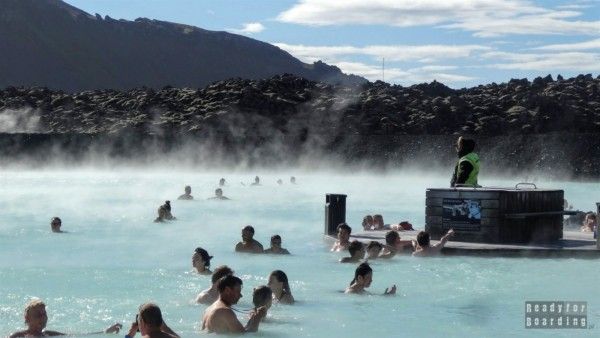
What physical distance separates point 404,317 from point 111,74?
484 feet

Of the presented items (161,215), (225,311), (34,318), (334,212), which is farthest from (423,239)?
(161,215)

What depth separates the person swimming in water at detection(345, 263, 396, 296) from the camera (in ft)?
38.5

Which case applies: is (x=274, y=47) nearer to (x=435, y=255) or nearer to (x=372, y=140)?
(x=372, y=140)

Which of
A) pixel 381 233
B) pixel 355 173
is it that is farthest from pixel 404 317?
pixel 355 173

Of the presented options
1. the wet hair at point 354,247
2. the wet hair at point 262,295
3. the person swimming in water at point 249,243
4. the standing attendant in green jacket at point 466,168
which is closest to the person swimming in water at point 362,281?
the wet hair at point 354,247

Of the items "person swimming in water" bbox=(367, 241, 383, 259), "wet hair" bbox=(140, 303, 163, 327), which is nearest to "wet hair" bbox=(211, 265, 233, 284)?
"wet hair" bbox=(140, 303, 163, 327)

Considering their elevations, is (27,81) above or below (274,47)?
below

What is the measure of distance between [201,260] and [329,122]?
166 feet

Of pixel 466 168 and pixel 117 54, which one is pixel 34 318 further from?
pixel 117 54

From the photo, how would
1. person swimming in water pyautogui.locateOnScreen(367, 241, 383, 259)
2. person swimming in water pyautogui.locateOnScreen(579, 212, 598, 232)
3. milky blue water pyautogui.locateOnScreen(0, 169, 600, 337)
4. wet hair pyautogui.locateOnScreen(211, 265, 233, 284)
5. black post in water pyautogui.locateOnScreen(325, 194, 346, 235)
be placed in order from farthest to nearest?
person swimming in water pyautogui.locateOnScreen(579, 212, 598, 232), black post in water pyautogui.locateOnScreen(325, 194, 346, 235), person swimming in water pyautogui.locateOnScreen(367, 241, 383, 259), milky blue water pyautogui.locateOnScreen(0, 169, 600, 337), wet hair pyautogui.locateOnScreen(211, 265, 233, 284)

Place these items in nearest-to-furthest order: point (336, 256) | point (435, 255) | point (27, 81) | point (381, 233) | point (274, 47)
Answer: point (435, 255) → point (336, 256) → point (381, 233) → point (27, 81) → point (274, 47)

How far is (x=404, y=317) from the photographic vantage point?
10.9 m

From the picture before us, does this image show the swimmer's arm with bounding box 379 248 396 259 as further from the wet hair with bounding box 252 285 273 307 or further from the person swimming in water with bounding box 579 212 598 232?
the wet hair with bounding box 252 285 273 307

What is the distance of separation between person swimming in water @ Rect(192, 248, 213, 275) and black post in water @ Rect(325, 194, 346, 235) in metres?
4.62
